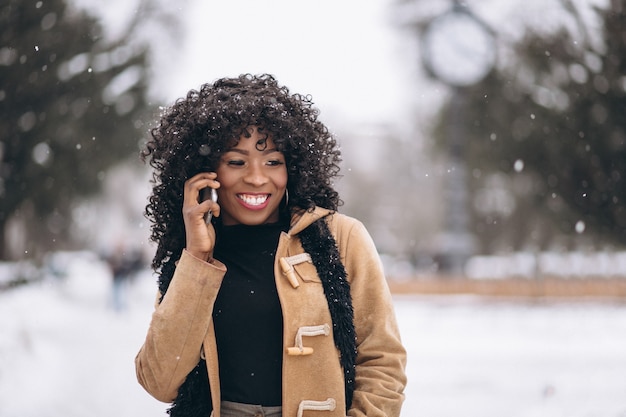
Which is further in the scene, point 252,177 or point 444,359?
point 444,359

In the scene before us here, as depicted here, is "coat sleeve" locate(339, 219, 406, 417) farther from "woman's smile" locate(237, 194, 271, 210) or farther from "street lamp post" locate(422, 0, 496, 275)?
"street lamp post" locate(422, 0, 496, 275)

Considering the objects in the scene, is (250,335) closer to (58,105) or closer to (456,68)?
(58,105)

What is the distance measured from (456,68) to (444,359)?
1283 centimetres

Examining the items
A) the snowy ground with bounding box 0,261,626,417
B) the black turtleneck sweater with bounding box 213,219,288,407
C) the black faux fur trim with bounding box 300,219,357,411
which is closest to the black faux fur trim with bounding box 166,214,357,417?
the black faux fur trim with bounding box 300,219,357,411

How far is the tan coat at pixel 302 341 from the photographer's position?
231 cm

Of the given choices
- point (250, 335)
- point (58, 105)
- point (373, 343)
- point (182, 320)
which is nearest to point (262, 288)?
point (250, 335)

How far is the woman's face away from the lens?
7.93 ft

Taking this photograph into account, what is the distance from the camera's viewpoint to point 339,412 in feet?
7.61

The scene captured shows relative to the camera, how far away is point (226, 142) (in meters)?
2.41

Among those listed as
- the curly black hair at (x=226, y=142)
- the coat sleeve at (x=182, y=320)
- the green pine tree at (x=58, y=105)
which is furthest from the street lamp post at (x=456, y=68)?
the coat sleeve at (x=182, y=320)

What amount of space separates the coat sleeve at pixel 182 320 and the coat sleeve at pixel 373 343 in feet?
1.35

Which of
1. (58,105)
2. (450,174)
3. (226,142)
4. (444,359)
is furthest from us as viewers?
(450,174)

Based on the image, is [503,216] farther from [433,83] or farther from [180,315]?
[180,315]

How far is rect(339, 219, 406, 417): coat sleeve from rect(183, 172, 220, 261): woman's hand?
0.41 meters
